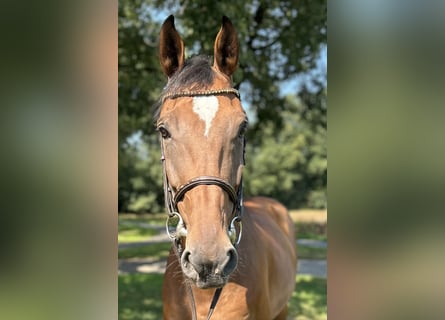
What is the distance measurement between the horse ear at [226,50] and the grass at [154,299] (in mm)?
4461

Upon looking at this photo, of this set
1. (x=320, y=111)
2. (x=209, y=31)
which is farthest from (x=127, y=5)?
(x=320, y=111)

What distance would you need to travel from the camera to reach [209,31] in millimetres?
4625

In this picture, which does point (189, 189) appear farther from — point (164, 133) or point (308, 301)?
point (308, 301)

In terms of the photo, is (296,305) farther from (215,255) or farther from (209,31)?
(215,255)

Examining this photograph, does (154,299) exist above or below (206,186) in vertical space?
below

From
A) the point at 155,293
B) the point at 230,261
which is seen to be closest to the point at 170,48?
the point at 230,261

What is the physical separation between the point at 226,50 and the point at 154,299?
521 cm

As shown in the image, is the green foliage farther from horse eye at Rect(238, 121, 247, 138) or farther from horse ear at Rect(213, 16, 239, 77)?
horse eye at Rect(238, 121, 247, 138)

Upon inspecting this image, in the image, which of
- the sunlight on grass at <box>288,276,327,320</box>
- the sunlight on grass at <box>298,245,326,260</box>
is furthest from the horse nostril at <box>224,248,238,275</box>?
the sunlight on grass at <box>298,245,326,260</box>

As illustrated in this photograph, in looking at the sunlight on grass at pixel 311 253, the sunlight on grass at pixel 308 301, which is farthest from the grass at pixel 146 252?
the sunlight on grass at pixel 308 301

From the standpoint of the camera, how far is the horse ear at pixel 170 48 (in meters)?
1.95

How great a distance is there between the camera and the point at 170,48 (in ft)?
6.60
